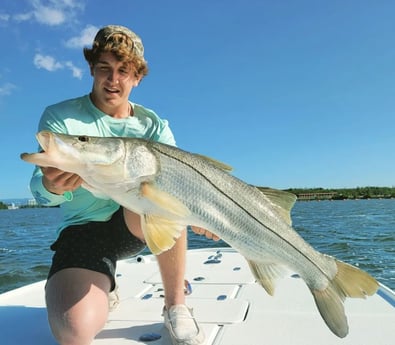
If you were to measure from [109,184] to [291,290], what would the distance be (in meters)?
2.68

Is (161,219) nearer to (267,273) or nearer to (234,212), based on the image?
(234,212)

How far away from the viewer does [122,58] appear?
335cm

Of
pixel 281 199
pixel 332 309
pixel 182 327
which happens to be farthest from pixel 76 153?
pixel 332 309

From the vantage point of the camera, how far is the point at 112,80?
337 cm

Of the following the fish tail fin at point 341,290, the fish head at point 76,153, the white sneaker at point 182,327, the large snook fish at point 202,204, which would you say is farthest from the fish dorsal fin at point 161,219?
the fish tail fin at point 341,290

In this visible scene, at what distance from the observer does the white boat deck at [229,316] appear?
3.06 meters

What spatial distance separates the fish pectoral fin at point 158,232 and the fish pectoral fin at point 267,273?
54cm

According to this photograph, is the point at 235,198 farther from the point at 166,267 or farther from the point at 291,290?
the point at 291,290

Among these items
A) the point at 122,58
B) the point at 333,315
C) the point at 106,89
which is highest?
the point at 122,58

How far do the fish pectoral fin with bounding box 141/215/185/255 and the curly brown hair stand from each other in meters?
1.45

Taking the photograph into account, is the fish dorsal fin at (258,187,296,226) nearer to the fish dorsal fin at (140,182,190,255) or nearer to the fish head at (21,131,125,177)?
the fish dorsal fin at (140,182,190,255)

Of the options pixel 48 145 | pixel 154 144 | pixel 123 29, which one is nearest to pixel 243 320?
pixel 154 144

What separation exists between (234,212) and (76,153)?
957 mm

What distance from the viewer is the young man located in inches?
111
